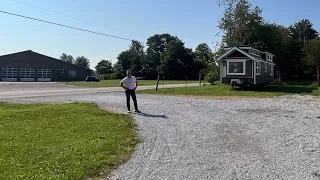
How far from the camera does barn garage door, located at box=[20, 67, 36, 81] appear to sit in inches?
2874

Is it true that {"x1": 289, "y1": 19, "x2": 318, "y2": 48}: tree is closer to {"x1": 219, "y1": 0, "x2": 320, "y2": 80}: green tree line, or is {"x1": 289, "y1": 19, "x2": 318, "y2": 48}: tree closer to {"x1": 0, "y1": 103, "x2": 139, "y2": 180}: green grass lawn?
{"x1": 219, "y1": 0, "x2": 320, "y2": 80}: green tree line

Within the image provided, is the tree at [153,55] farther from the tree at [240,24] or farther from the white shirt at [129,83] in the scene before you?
the white shirt at [129,83]

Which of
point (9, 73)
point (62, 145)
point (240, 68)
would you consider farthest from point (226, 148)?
point (9, 73)

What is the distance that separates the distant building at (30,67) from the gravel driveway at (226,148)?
6919 cm

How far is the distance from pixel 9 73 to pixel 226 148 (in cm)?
7486

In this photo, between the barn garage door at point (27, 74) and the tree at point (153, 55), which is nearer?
the barn garage door at point (27, 74)

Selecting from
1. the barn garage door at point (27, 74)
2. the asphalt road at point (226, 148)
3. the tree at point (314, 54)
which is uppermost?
the tree at point (314, 54)

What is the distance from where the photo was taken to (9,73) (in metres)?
72.8

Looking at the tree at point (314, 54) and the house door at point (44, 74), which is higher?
the tree at point (314, 54)

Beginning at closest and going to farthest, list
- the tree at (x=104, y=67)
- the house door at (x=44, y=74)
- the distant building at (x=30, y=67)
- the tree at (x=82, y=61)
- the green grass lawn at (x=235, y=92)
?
the green grass lawn at (x=235, y=92)
the distant building at (x=30, y=67)
the house door at (x=44, y=74)
the tree at (x=104, y=67)
the tree at (x=82, y=61)

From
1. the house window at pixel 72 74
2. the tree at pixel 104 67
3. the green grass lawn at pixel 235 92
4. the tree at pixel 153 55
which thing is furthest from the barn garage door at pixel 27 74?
the green grass lawn at pixel 235 92

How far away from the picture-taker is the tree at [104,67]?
10669 cm

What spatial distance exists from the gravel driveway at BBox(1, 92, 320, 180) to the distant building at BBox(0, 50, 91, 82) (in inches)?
2724

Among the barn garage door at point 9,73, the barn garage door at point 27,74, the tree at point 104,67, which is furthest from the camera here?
the tree at point 104,67
